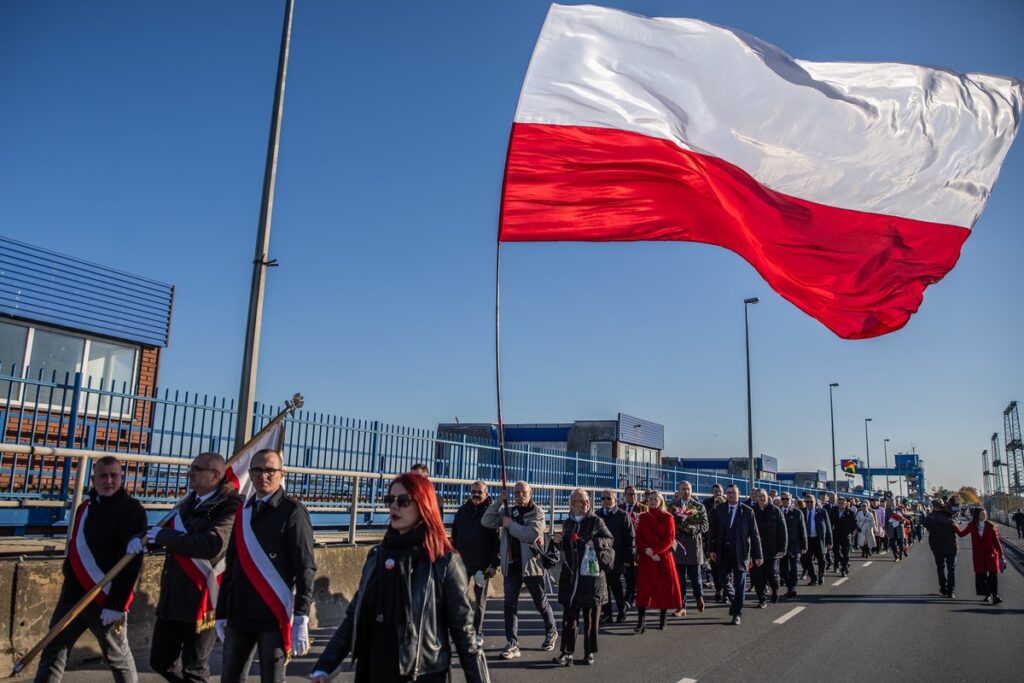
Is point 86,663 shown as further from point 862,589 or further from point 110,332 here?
point 862,589

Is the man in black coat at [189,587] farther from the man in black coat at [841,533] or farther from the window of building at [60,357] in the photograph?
the man in black coat at [841,533]

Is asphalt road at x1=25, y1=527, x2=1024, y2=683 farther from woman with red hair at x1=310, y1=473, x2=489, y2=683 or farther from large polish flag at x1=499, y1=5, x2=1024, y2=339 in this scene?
woman with red hair at x1=310, y1=473, x2=489, y2=683

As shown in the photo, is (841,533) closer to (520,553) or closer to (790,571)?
(790,571)

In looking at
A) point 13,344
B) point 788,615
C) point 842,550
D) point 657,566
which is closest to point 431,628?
point 657,566

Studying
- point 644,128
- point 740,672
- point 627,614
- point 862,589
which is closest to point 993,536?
point 862,589

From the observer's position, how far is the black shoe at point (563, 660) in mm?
7953

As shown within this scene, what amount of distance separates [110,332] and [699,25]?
13065 mm

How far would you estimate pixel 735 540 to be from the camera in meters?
11.8

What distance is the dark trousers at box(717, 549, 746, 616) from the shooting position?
11062 mm

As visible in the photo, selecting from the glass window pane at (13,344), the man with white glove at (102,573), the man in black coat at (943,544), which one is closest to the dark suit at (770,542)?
the man in black coat at (943,544)

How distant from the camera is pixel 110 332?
1552cm

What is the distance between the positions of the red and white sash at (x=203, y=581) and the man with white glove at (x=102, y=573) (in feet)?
0.87

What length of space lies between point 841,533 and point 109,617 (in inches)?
703

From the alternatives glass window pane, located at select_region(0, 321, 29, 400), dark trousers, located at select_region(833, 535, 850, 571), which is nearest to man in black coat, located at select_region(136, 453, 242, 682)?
glass window pane, located at select_region(0, 321, 29, 400)
